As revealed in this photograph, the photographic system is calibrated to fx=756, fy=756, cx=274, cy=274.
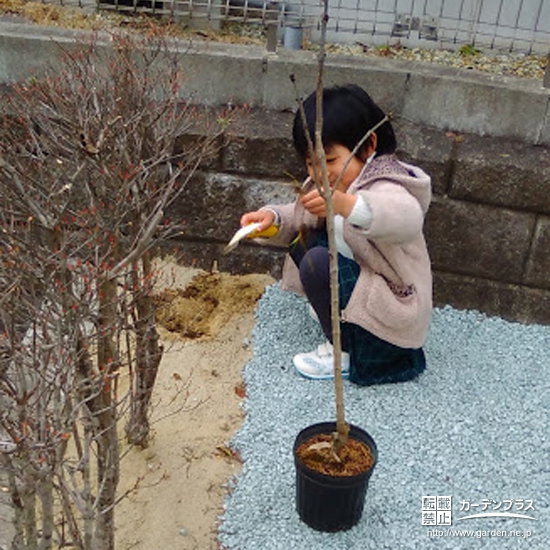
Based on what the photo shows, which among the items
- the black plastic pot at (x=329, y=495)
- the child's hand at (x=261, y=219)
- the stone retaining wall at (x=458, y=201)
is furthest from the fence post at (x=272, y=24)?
the black plastic pot at (x=329, y=495)

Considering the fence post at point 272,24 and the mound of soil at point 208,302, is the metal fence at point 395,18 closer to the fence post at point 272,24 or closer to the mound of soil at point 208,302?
the fence post at point 272,24

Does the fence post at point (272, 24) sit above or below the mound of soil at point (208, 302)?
above

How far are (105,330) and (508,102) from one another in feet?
9.34

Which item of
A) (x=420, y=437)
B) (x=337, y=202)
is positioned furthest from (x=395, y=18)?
(x=420, y=437)

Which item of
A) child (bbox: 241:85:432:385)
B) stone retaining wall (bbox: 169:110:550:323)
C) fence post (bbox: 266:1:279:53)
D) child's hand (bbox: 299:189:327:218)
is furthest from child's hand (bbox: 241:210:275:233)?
fence post (bbox: 266:1:279:53)

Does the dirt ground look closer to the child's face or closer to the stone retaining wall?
the stone retaining wall

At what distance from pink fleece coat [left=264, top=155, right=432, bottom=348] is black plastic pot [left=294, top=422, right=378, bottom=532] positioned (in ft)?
2.09

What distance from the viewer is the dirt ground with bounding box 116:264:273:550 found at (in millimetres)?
2842

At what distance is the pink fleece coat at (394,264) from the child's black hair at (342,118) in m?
0.17

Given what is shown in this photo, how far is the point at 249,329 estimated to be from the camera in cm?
397

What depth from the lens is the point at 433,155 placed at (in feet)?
13.0

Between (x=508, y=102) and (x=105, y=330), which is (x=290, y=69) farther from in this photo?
(x=105, y=330)

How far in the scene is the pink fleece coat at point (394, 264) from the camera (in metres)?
3.09

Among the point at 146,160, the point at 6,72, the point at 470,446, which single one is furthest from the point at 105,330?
the point at 6,72
